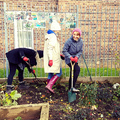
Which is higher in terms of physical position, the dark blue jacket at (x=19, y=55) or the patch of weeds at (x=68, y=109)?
the dark blue jacket at (x=19, y=55)

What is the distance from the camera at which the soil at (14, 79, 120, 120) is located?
297cm

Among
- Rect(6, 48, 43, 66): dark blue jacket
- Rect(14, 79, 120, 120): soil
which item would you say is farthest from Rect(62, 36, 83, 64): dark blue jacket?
Rect(14, 79, 120, 120): soil

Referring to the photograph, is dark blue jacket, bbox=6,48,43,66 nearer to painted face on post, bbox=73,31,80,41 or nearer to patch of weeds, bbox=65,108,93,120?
painted face on post, bbox=73,31,80,41

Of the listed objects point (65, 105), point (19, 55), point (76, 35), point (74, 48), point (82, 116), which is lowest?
point (65, 105)

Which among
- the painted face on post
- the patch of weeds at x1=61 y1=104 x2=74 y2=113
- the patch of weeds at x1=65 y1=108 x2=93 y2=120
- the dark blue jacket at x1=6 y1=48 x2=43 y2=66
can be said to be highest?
the painted face on post

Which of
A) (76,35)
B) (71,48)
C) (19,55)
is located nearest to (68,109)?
(71,48)

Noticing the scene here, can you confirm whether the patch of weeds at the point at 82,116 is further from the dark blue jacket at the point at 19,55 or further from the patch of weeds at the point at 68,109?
the dark blue jacket at the point at 19,55

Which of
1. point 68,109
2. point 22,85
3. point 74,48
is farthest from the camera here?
point 22,85

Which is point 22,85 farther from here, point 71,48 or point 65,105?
point 71,48

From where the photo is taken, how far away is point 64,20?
4.95 metres

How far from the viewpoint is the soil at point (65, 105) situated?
9.75 feet

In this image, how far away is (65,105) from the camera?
11.6 feet

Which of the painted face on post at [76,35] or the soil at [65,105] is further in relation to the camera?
the painted face on post at [76,35]

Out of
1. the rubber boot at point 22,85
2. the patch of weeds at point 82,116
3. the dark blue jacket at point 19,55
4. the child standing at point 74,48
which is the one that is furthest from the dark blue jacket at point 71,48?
the rubber boot at point 22,85
